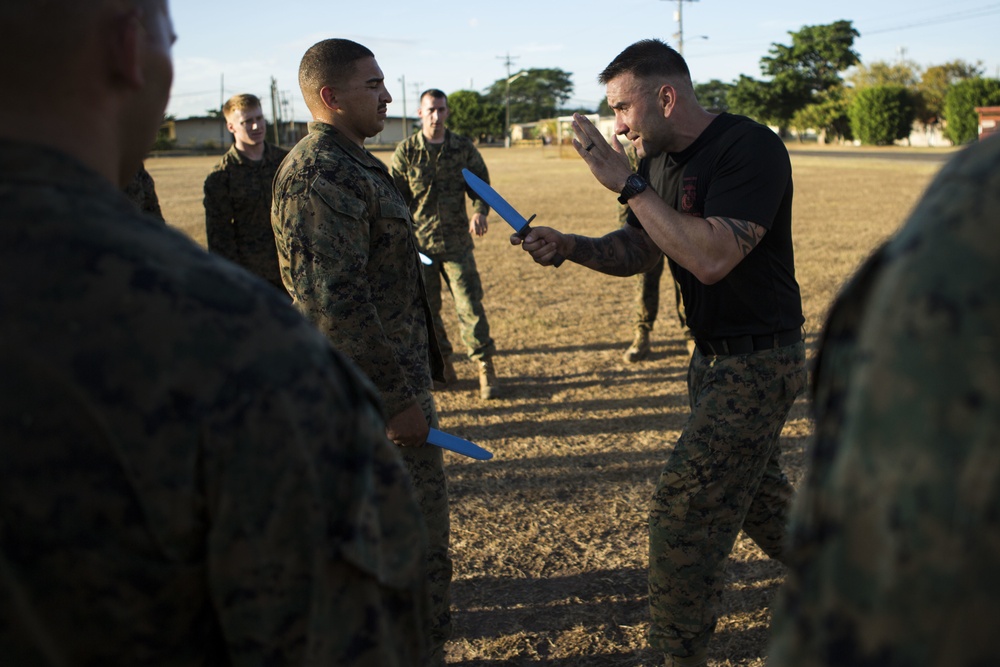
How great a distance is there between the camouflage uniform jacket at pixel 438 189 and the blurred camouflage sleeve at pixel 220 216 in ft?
5.26

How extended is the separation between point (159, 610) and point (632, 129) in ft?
9.54

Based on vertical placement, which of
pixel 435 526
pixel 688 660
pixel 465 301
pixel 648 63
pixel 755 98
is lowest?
pixel 688 660

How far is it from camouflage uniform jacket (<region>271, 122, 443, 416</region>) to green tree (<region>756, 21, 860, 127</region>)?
243 ft

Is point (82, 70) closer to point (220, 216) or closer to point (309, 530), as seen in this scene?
point (309, 530)

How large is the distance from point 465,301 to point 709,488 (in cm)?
429

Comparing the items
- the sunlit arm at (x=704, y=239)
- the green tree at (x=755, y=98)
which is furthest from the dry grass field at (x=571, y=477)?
the green tree at (x=755, y=98)

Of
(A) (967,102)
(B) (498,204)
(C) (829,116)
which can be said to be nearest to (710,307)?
(B) (498,204)

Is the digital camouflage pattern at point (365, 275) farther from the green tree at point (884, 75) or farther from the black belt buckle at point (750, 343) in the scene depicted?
the green tree at point (884, 75)

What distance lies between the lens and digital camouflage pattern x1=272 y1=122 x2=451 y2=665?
3.11 meters

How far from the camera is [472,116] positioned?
288 ft

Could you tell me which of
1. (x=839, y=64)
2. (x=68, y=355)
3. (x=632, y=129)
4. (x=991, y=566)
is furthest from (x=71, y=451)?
(x=839, y=64)

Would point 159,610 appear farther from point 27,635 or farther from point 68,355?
point 68,355

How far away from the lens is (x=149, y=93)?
1.31 metres

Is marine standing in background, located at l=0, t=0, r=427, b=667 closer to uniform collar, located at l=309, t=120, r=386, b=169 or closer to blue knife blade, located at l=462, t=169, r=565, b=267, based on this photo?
uniform collar, located at l=309, t=120, r=386, b=169
